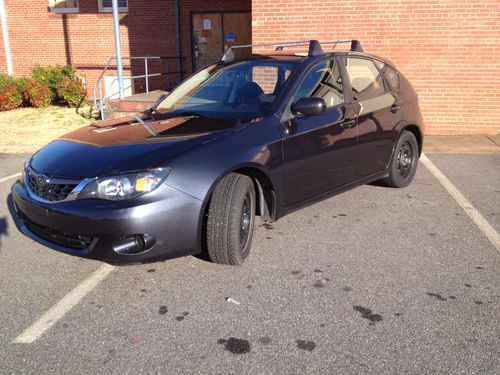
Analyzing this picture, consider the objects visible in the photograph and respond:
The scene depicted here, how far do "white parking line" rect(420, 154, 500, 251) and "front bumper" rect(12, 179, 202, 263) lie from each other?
2674 mm

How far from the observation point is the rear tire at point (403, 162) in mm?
5488

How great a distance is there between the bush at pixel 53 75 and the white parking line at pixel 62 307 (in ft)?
36.3

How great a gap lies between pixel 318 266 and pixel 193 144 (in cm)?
136

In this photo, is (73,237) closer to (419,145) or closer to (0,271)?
(0,271)

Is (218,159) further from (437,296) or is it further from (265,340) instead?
(437,296)

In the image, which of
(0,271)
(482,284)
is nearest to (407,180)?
(482,284)

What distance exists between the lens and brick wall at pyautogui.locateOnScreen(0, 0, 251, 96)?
14.4 meters

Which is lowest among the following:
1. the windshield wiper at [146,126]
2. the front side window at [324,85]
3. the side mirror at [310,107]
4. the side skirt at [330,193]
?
the side skirt at [330,193]

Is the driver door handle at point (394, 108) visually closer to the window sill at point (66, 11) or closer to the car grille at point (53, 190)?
the car grille at point (53, 190)

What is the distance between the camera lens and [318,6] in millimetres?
8922

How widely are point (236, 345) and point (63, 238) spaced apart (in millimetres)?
1432

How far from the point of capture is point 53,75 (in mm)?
13570

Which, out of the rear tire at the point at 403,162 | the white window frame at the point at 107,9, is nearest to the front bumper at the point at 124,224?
the rear tire at the point at 403,162

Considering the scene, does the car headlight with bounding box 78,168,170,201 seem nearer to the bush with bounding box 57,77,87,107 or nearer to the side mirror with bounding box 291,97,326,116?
the side mirror with bounding box 291,97,326,116
